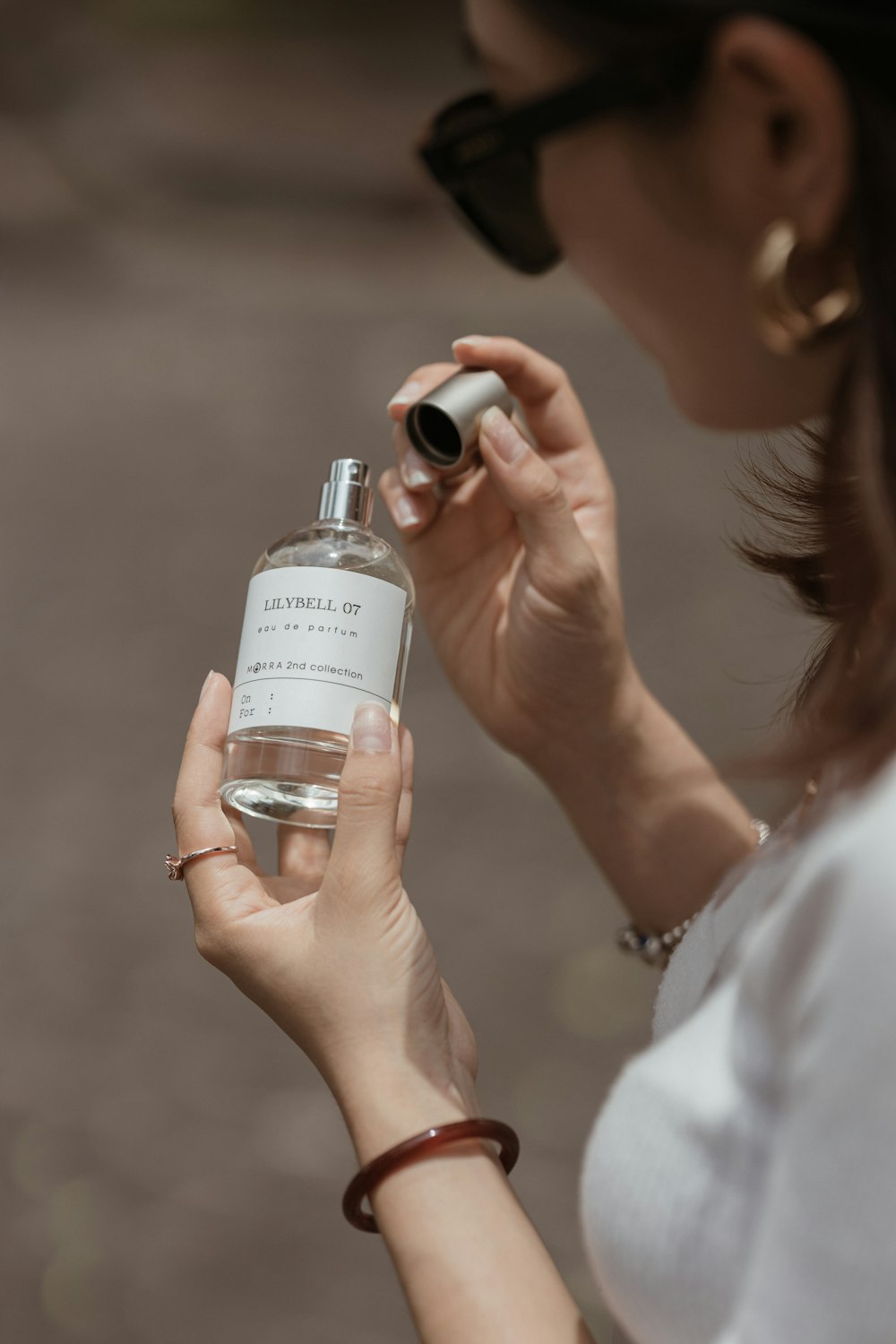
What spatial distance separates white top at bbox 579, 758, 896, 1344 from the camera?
1.23 feet

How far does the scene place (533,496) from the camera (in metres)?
0.79

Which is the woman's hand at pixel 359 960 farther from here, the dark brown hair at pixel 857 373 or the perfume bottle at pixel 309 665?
the dark brown hair at pixel 857 373

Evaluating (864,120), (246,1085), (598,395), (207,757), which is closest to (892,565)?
(864,120)

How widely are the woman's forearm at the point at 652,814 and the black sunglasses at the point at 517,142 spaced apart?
0.36 meters

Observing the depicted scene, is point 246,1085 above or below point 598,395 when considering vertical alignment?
below

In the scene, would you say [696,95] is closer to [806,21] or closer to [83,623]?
[806,21]

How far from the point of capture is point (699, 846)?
2.77 ft

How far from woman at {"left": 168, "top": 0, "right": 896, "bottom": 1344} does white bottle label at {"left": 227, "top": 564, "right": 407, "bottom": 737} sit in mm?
29

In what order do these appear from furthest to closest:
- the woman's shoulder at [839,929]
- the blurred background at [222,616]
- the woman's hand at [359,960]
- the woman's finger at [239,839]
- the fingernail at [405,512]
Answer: the blurred background at [222,616] < the fingernail at [405,512] < the woman's finger at [239,839] < the woman's hand at [359,960] < the woman's shoulder at [839,929]

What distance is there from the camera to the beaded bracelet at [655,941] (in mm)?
834

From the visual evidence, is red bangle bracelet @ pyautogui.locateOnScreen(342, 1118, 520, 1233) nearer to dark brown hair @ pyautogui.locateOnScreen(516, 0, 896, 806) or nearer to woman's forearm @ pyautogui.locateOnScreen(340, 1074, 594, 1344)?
woman's forearm @ pyautogui.locateOnScreen(340, 1074, 594, 1344)

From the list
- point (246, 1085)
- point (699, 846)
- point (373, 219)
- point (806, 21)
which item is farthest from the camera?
point (373, 219)

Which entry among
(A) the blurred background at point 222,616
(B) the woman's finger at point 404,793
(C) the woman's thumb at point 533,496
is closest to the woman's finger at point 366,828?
(B) the woman's finger at point 404,793

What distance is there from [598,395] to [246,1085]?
134 centimetres
